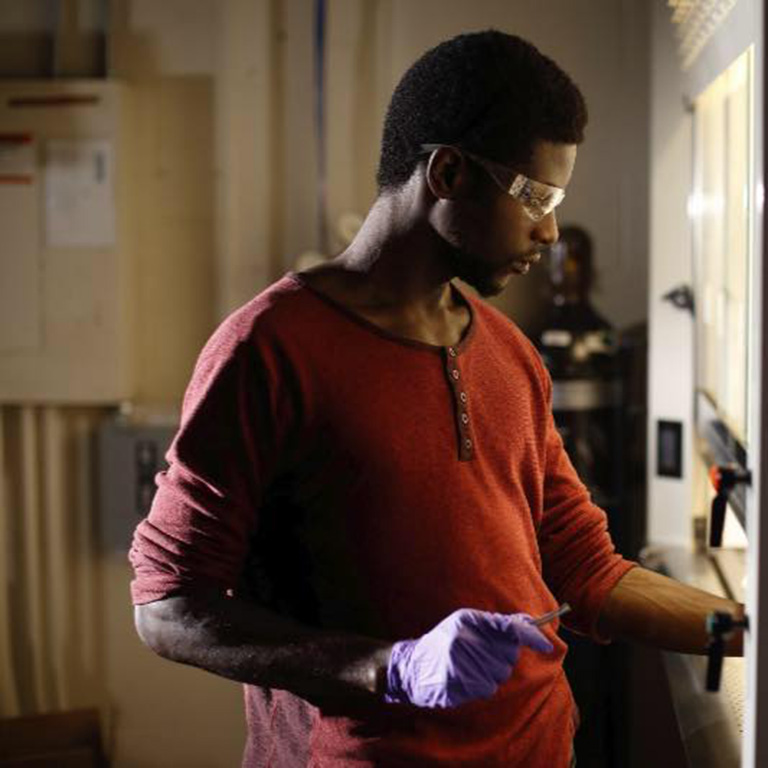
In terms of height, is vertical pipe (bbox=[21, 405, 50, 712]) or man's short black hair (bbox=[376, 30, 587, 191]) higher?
man's short black hair (bbox=[376, 30, 587, 191])

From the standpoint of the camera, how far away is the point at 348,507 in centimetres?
137

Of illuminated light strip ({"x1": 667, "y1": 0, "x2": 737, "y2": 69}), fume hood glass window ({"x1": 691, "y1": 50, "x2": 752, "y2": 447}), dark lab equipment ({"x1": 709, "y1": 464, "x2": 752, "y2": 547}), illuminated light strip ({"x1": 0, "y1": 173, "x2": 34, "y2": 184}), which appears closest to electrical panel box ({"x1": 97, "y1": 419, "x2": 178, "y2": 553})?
illuminated light strip ({"x1": 0, "y1": 173, "x2": 34, "y2": 184})

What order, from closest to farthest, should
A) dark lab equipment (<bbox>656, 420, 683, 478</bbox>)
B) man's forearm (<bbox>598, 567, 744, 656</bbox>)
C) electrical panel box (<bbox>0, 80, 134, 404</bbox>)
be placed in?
1. man's forearm (<bbox>598, 567, 744, 656</bbox>)
2. dark lab equipment (<bbox>656, 420, 683, 478</bbox>)
3. electrical panel box (<bbox>0, 80, 134, 404</bbox>)

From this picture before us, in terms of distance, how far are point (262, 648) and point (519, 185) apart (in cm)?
59

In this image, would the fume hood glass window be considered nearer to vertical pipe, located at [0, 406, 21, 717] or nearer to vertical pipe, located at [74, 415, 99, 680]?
vertical pipe, located at [74, 415, 99, 680]

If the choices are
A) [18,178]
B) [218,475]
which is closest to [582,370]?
[18,178]

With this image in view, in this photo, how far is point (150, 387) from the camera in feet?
12.4

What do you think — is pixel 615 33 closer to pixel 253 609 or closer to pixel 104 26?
pixel 104 26

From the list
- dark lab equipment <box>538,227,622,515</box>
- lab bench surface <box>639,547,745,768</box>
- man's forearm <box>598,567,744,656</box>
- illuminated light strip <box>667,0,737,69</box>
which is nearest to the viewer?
man's forearm <box>598,567,744,656</box>

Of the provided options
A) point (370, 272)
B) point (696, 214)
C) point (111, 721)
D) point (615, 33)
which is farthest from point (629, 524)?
point (370, 272)

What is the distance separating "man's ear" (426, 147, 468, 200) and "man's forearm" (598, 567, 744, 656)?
562 millimetres

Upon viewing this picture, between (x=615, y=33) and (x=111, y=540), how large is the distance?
6.87 ft

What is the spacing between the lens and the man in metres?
1.32

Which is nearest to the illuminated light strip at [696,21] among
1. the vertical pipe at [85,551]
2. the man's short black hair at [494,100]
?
the man's short black hair at [494,100]
